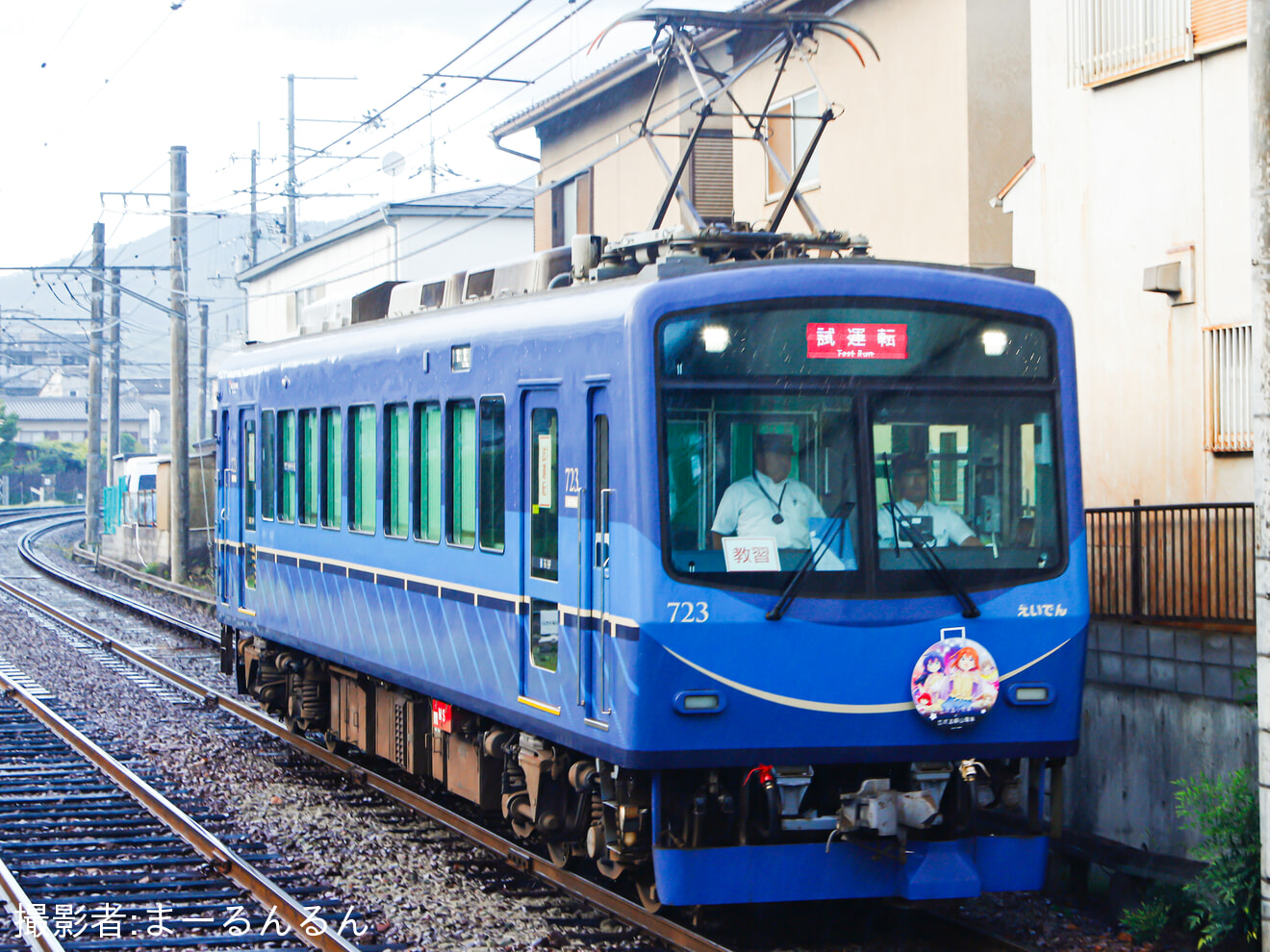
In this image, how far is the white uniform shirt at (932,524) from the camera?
6.81 m

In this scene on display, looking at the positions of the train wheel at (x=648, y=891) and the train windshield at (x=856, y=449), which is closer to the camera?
the train windshield at (x=856, y=449)

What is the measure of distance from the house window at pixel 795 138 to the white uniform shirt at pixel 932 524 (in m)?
10.7

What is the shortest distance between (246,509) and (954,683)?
7664 millimetres

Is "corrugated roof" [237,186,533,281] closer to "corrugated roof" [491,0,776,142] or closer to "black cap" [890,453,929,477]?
"corrugated roof" [491,0,776,142]

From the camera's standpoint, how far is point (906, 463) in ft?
22.6

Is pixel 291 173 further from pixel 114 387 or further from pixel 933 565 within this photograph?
pixel 933 565

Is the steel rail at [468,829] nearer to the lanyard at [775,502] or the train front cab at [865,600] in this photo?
the train front cab at [865,600]

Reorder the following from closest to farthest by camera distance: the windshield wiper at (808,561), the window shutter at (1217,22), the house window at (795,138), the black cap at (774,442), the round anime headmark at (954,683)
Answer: the windshield wiper at (808,561), the black cap at (774,442), the round anime headmark at (954,683), the window shutter at (1217,22), the house window at (795,138)

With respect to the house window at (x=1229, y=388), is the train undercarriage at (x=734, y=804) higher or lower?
lower

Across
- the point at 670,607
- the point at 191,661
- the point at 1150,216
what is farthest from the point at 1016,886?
the point at 191,661

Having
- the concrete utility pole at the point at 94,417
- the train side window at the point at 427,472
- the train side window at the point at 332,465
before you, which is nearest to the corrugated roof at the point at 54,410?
the concrete utility pole at the point at 94,417

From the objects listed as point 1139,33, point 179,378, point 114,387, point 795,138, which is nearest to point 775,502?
point 1139,33

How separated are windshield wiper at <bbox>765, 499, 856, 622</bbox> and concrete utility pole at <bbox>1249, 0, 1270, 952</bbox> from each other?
1.64m

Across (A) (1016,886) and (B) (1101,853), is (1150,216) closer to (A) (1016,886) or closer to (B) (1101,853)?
(B) (1101,853)
